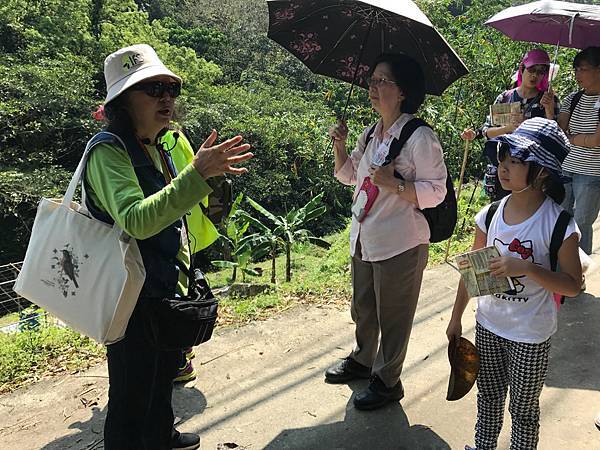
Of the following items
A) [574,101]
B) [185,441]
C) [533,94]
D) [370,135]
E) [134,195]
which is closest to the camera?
[134,195]

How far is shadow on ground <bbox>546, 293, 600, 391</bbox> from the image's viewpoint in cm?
310

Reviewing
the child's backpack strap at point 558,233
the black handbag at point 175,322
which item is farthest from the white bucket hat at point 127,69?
the child's backpack strap at point 558,233

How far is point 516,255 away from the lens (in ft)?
6.69

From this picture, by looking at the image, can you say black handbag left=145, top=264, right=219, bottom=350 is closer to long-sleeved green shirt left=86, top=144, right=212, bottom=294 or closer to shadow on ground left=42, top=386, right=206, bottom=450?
long-sleeved green shirt left=86, top=144, right=212, bottom=294

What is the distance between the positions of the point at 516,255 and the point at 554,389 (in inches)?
57.4

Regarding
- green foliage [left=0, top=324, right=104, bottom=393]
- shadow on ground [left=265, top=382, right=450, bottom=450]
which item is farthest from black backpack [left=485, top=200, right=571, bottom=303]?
green foliage [left=0, top=324, right=104, bottom=393]

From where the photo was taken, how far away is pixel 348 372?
10.4ft

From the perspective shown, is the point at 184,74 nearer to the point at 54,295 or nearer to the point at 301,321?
the point at 301,321

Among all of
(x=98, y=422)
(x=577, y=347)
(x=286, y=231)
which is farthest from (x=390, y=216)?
(x=286, y=231)

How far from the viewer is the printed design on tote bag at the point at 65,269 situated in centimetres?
192

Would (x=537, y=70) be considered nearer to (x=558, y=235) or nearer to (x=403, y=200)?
(x=403, y=200)

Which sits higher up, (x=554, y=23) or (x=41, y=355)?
(x=554, y=23)

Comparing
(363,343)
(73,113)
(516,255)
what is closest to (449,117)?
(363,343)

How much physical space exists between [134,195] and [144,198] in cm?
6
